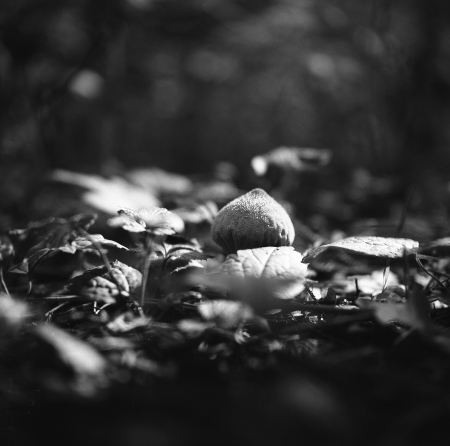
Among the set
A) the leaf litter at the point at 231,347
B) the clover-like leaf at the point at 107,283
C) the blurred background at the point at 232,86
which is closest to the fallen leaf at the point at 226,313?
the leaf litter at the point at 231,347

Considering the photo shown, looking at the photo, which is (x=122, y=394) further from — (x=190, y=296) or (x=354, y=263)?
(x=354, y=263)

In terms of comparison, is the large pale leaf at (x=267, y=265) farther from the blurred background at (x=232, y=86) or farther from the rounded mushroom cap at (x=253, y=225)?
the blurred background at (x=232, y=86)

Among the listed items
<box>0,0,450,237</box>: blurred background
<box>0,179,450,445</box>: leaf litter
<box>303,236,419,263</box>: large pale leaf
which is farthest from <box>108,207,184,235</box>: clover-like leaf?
<box>0,0,450,237</box>: blurred background

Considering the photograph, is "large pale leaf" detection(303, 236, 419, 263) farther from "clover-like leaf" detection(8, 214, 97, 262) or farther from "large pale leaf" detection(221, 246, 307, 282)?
"clover-like leaf" detection(8, 214, 97, 262)

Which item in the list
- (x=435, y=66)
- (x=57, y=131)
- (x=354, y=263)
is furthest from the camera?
(x=435, y=66)

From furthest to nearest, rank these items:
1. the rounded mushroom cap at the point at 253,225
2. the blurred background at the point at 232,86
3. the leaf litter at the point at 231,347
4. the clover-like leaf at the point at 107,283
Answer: the blurred background at the point at 232,86 → the rounded mushroom cap at the point at 253,225 → the clover-like leaf at the point at 107,283 → the leaf litter at the point at 231,347

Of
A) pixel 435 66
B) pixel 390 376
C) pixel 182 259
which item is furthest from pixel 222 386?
pixel 435 66
